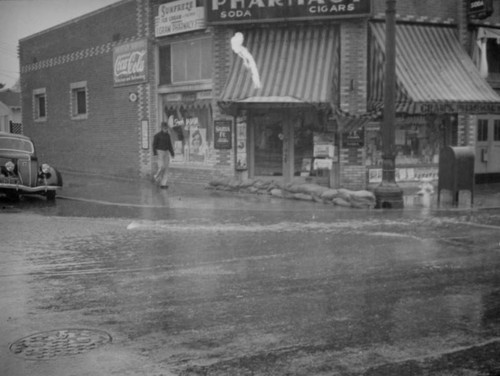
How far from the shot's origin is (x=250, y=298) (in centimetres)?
645

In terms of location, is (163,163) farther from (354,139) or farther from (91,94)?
(91,94)

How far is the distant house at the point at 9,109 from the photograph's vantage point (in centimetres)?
5203

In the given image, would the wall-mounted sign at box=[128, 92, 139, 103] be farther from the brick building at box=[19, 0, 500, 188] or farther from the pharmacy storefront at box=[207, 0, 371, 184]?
the pharmacy storefront at box=[207, 0, 371, 184]

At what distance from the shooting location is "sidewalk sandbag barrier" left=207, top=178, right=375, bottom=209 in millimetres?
14492

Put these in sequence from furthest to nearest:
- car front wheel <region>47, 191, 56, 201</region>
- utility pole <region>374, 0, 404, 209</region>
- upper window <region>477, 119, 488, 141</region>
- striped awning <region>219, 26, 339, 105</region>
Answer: upper window <region>477, 119, 488, 141</region>, striped awning <region>219, 26, 339, 105</region>, car front wheel <region>47, 191, 56, 201</region>, utility pole <region>374, 0, 404, 209</region>

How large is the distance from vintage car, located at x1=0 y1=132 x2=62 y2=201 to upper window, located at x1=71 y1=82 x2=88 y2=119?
364 inches

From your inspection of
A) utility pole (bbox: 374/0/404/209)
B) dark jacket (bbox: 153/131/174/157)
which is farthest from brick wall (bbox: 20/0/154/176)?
utility pole (bbox: 374/0/404/209)

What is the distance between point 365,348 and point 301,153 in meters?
13.3

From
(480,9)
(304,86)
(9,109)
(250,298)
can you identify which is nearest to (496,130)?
(480,9)

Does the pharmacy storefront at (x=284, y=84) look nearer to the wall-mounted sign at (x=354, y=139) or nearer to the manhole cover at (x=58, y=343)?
the wall-mounted sign at (x=354, y=139)

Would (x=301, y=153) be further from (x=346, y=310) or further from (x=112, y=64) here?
(x=346, y=310)

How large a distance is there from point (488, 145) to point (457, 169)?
6.65m

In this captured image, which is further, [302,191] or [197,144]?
[197,144]

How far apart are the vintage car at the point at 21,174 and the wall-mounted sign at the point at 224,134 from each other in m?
4.54
